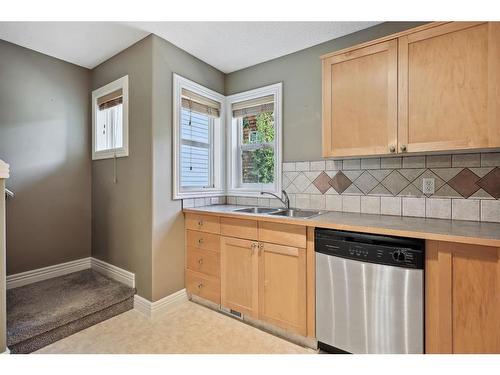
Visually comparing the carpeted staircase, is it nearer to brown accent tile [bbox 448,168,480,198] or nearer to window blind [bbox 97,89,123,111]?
window blind [bbox 97,89,123,111]

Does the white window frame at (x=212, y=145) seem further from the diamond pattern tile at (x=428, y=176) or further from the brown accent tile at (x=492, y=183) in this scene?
the brown accent tile at (x=492, y=183)

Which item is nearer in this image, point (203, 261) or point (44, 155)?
point (203, 261)

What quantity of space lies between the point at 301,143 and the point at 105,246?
236 cm

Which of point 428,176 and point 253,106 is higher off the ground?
point 253,106

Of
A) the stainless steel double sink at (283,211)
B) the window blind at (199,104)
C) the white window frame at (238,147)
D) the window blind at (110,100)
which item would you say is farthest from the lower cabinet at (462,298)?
the window blind at (110,100)

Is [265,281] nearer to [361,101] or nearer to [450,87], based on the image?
[361,101]

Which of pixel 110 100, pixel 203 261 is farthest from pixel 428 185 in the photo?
pixel 110 100

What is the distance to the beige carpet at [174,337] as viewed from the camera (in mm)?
1776

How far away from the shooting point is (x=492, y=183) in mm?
1679

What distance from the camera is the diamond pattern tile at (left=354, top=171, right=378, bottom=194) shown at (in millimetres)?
2102

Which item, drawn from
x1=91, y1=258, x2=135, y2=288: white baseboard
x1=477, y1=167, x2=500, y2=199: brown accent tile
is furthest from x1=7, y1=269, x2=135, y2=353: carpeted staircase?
x1=477, y1=167, x2=500, y2=199: brown accent tile

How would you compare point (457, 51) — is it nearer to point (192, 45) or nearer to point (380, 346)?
point (380, 346)

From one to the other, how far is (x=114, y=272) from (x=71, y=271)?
0.61 m

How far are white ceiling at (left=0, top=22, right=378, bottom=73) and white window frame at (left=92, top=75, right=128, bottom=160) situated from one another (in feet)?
1.05
